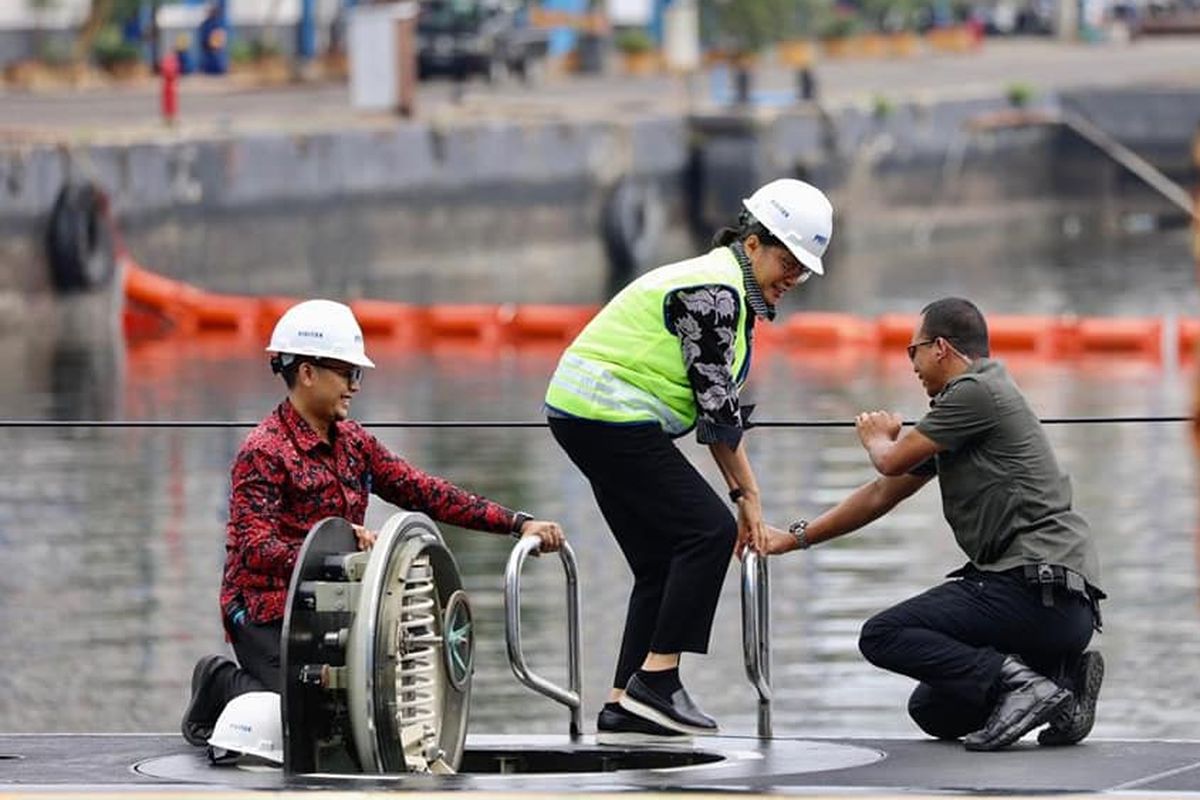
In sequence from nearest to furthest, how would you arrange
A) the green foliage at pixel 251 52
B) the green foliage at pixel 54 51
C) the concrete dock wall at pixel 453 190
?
the concrete dock wall at pixel 453 190
the green foliage at pixel 54 51
the green foliage at pixel 251 52

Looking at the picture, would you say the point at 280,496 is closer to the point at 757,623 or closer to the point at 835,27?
the point at 757,623

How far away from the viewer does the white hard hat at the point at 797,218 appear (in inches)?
340

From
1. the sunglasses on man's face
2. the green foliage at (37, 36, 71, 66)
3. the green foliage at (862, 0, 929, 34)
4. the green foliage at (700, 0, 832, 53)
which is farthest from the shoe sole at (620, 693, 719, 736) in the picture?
the green foliage at (862, 0, 929, 34)

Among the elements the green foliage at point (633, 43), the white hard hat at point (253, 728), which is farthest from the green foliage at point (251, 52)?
the white hard hat at point (253, 728)

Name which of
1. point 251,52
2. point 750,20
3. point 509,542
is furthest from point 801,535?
point 750,20

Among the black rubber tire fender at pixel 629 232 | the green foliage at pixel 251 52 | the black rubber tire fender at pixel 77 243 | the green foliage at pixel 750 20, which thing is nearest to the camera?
the black rubber tire fender at pixel 77 243

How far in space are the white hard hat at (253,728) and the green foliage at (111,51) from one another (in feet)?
141

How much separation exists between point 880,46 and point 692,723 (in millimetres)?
68013

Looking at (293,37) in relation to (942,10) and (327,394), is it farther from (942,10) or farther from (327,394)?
(327,394)

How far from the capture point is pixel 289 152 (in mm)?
40562

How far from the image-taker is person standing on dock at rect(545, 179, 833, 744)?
8.60 m

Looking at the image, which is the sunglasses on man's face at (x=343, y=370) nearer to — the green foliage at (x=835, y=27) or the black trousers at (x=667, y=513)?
the black trousers at (x=667, y=513)

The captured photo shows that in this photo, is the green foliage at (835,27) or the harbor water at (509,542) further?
the green foliage at (835,27)

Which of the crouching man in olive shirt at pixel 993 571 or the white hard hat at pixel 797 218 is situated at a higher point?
the white hard hat at pixel 797 218
